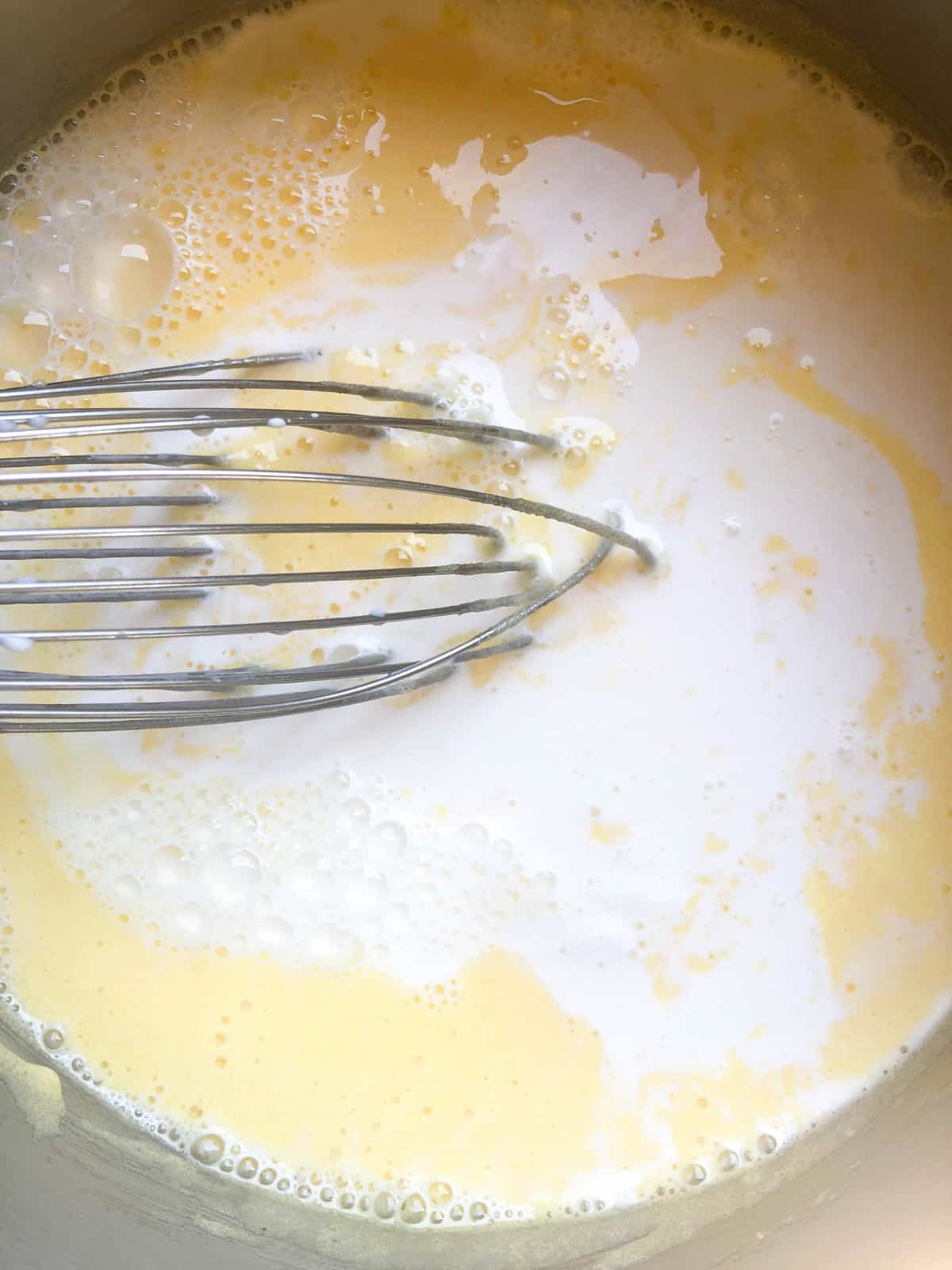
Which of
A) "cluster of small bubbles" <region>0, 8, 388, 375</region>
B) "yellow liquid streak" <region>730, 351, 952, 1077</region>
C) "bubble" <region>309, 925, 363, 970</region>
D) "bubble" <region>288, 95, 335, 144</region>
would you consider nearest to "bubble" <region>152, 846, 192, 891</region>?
"bubble" <region>309, 925, 363, 970</region>

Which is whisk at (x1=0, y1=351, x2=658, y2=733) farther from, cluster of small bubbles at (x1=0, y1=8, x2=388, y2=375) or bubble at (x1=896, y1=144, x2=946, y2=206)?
bubble at (x1=896, y1=144, x2=946, y2=206)

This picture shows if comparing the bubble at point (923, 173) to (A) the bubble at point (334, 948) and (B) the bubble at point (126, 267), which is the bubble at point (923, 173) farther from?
(A) the bubble at point (334, 948)

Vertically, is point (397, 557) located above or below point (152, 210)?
below

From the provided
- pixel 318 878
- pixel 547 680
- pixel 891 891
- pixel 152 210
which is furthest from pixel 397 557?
pixel 891 891

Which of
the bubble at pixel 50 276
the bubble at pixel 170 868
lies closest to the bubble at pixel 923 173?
the bubble at pixel 50 276

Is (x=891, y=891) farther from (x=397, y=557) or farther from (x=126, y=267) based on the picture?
(x=126, y=267)
